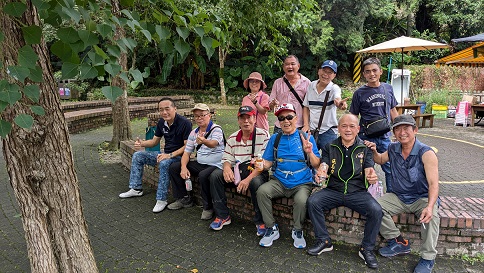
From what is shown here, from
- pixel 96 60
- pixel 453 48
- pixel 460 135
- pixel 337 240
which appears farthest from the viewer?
pixel 453 48

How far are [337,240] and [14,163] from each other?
306 centimetres

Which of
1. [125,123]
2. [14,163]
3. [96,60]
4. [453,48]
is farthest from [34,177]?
[453,48]

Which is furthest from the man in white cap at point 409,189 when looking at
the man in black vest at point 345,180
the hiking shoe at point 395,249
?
the man in black vest at point 345,180

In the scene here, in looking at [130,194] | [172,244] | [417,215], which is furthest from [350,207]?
[130,194]

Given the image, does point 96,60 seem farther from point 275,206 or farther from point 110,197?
point 110,197

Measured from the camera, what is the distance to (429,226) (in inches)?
129

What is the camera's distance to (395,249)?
351 cm

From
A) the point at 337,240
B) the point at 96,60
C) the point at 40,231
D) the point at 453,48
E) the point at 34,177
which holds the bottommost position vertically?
the point at 337,240

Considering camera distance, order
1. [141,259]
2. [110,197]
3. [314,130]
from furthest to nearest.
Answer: [110,197] < [314,130] < [141,259]

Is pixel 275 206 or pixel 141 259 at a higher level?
pixel 275 206

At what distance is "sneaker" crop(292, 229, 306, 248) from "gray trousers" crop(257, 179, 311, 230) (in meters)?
0.05

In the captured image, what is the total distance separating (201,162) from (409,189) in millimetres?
2495

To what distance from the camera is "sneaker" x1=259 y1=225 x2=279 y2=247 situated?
375cm

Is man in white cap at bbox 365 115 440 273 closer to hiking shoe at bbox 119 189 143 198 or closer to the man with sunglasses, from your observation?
the man with sunglasses
